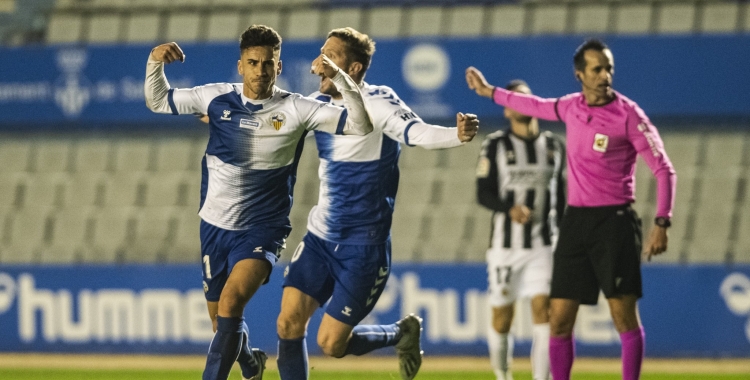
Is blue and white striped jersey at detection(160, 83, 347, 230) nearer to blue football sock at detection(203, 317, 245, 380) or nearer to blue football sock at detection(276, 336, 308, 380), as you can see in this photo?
blue football sock at detection(203, 317, 245, 380)

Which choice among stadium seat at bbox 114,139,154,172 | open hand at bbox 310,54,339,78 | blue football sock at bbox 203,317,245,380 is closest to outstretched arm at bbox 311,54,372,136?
open hand at bbox 310,54,339,78

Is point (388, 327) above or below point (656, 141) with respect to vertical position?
below

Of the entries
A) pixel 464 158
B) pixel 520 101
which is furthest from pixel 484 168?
pixel 464 158

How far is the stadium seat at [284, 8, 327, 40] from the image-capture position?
39.3 feet

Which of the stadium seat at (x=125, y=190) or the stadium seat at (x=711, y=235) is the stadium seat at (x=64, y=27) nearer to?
A: the stadium seat at (x=125, y=190)

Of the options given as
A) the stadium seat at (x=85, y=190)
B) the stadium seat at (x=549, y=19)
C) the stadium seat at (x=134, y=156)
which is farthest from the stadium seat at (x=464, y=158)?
A: the stadium seat at (x=85, y=190)

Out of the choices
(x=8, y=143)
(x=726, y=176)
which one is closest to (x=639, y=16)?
(x=726, y=176)

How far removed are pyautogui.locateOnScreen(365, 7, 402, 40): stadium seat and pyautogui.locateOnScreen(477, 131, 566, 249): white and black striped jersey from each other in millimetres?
4714

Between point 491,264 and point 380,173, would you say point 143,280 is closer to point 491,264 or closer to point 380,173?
point 491,264

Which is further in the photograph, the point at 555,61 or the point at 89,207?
the point at 89,207

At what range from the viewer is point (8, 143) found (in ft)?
41.8

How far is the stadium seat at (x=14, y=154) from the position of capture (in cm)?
1262

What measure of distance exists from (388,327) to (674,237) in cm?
527

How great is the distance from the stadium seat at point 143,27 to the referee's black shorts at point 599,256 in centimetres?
736
